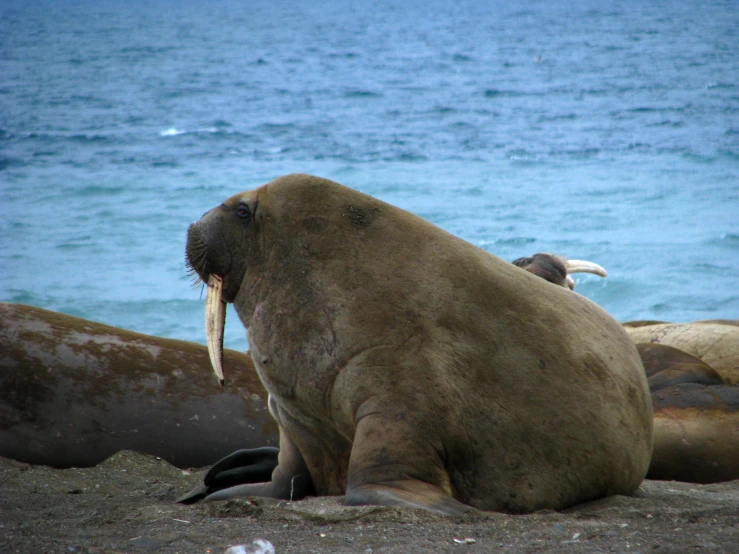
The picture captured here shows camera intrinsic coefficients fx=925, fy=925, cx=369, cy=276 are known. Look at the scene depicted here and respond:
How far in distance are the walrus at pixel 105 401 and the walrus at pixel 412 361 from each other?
3.33 feet

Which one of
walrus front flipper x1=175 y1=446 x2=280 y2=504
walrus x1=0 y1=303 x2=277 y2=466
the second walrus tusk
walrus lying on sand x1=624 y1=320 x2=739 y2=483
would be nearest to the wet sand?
walrus front flipper x1=175 y1=446 x2=280 y2=504

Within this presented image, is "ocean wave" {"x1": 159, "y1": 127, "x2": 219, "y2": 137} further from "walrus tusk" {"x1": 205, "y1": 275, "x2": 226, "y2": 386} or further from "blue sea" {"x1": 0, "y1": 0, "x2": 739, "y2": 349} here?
"walrus tusk" {"x1": 205, "y1": 275, "x2": 226, "y2": 386}

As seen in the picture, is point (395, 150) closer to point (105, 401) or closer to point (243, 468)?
point (105, 401)

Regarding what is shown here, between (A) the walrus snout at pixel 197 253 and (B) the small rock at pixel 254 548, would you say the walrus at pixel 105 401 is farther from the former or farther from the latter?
(B) the small rock at pixel 254 548

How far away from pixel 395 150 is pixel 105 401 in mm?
19158

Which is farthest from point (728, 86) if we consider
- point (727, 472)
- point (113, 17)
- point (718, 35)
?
point (113, 17)

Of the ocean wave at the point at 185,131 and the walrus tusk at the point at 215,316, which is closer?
the walrus tusk at the point at 215,316

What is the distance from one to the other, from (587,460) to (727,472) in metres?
→ 1.25

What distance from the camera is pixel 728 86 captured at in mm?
32281

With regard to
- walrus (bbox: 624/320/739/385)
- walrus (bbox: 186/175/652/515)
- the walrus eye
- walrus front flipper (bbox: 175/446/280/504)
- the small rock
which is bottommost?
walrus front flipper (bbox: 175/446/280/504)

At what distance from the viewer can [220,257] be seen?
3496 millimetres

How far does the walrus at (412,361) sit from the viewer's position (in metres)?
2.98

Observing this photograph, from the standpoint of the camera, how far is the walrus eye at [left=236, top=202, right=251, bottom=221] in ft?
11.5

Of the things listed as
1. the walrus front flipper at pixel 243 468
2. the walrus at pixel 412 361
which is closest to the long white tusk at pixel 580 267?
the walrus at pixel 412 361
